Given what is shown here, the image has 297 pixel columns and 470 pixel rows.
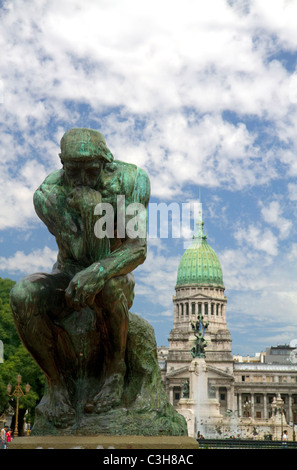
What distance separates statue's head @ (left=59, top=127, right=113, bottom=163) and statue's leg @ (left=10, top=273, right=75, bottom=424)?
1.08 m

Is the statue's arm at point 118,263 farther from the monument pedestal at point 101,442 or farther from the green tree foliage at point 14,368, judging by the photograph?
the green tree foliage at point 14,368

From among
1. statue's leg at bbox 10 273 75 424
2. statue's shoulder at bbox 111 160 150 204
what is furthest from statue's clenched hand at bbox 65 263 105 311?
statue's shoulder at bbox 111 160 150 204

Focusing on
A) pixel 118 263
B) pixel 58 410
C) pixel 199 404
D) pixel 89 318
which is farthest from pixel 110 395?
pixel 199 404

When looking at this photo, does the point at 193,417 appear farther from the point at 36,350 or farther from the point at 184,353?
the point at 184,353

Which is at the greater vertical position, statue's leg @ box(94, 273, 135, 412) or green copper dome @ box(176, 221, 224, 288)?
green copper dome @ box(176, 221, 224, 288)

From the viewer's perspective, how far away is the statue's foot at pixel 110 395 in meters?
5.44

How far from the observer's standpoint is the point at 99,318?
18.2ft

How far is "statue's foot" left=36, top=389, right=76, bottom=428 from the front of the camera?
17.9 ft

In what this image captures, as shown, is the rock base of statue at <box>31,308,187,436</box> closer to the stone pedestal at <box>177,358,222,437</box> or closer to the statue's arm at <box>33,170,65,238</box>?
the statue's arm at <box>33,170,65,238</box>

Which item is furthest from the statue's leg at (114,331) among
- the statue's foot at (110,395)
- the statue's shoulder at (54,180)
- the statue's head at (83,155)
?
the statue's shoulder at (54,180)

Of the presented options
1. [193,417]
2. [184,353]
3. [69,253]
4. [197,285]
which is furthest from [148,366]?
[197,285]

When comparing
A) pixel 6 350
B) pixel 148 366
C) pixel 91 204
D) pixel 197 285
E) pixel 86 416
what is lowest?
pixel 86 416
